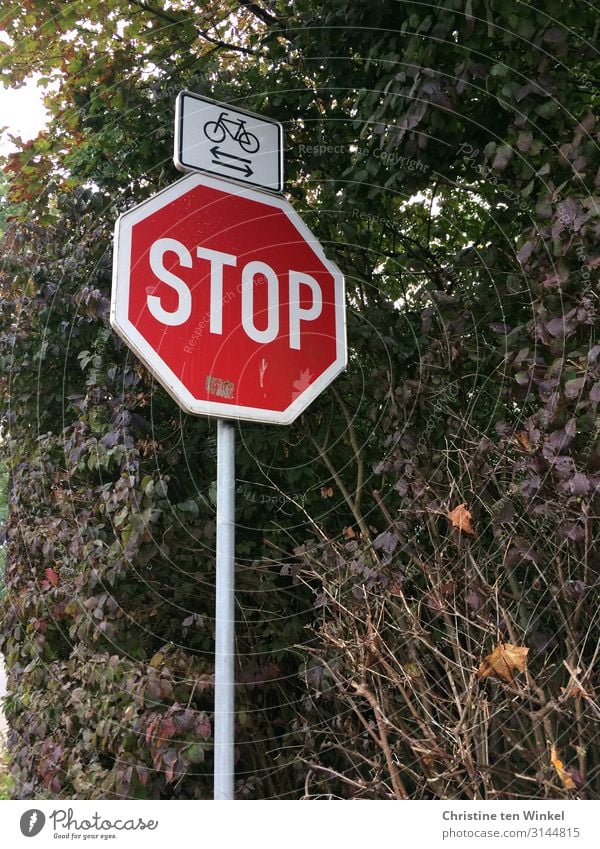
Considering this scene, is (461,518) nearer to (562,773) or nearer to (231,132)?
(562,773)

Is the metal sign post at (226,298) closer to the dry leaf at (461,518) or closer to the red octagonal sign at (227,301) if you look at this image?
the red octagonal sign at (227,301)

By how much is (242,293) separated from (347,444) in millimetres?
1148

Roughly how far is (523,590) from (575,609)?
0.73 ft

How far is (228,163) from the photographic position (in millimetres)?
1778

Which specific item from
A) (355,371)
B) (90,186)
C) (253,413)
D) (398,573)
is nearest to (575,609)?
(398,573)

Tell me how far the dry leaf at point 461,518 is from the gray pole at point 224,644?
73 centimetres

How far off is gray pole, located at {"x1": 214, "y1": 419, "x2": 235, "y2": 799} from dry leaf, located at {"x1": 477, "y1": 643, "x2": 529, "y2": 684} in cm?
69

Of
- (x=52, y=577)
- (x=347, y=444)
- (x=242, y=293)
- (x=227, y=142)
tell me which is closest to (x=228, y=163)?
(x=227, y=142)

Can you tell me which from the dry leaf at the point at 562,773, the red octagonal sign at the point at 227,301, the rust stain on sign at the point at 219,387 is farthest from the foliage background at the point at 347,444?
the rust stain on sign at the point at 219,387

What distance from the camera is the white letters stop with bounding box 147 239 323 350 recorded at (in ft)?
5.41

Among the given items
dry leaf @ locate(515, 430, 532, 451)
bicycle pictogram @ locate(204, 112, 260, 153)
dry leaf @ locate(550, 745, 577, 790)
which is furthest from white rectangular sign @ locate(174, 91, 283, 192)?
dry leaf @ locate(550, 745, 577, 790)

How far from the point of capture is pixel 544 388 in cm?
183

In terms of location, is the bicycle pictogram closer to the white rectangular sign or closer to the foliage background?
the white rectangular sign
